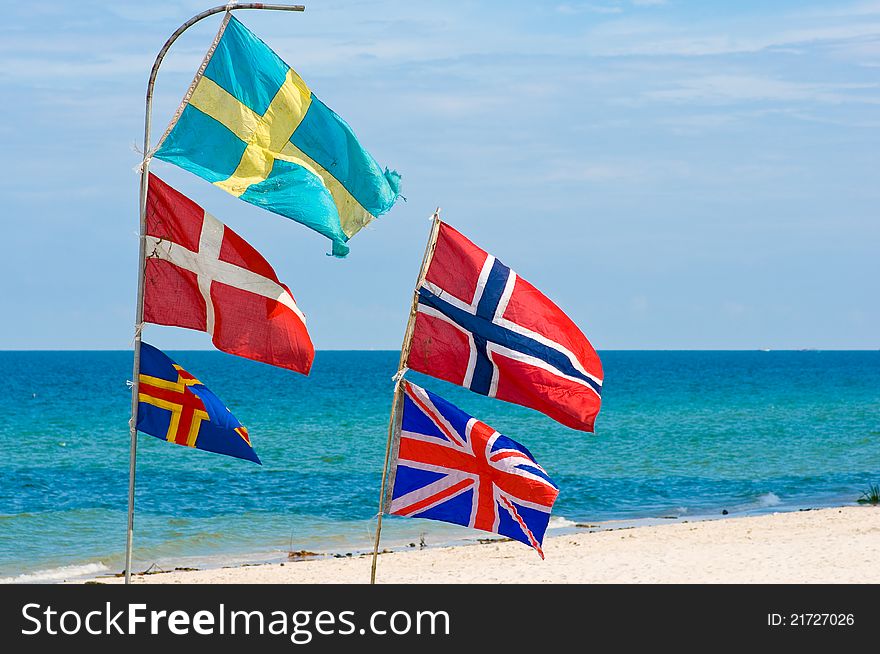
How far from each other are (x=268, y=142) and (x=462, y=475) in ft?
11.3

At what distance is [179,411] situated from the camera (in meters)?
9.86

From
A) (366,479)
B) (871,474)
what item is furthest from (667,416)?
(366,479)

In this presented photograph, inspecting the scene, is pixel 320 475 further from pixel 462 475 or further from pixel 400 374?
pixel 400 374

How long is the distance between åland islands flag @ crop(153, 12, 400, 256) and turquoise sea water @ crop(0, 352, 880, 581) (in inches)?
436

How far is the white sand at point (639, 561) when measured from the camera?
1505cm

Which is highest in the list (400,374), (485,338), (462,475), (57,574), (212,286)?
(212,286)

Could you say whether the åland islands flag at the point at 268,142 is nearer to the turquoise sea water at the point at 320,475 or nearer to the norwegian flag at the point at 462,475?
the norwegian flag at the point at 462,475

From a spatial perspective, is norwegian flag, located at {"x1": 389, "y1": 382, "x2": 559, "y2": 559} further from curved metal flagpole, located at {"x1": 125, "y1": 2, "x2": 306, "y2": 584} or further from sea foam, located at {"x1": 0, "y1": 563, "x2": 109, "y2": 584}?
sea foam, located at {"x1": 0, "y1": 563, "x2": 109, "y2": 584}

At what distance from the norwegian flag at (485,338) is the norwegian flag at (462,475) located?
1.41ft

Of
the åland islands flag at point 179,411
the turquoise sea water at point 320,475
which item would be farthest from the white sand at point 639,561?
the åland islands flag at point 179,411

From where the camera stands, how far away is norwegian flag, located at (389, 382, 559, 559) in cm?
1009

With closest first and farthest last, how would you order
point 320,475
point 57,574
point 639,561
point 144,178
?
point 144,178
point 639,561
point 57,574
point 320,475

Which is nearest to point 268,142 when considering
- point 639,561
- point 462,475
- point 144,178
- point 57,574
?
point 144,178

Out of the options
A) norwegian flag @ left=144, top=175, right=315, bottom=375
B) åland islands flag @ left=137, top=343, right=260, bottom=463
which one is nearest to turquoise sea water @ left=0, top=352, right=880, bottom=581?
åland islands flag @ left=137, top=343, right=260, bottom=463
